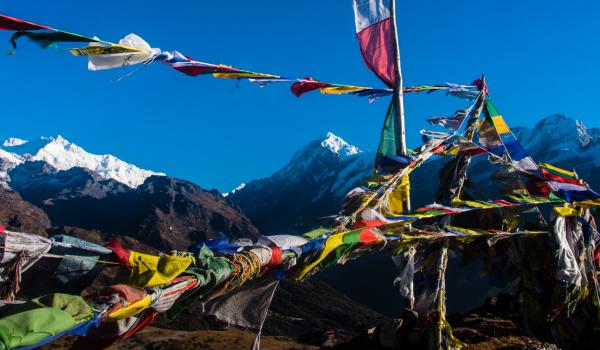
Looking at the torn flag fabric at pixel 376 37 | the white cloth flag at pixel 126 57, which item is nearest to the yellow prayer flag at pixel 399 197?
the torn flag fabric at pixel 376 37

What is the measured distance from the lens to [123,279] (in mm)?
5773

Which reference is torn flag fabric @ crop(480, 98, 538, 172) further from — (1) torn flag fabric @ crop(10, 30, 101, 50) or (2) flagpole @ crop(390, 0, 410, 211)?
(1) torn flag fabric @ crop(10, 30, 101, 50)

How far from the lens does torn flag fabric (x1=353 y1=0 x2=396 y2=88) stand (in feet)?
42.8

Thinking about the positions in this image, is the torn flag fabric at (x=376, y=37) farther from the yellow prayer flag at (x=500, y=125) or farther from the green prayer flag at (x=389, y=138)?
the yellow prayer flag at (x=500, y=125)

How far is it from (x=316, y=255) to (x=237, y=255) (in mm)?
1357

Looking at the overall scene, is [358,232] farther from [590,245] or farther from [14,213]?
[14,213]

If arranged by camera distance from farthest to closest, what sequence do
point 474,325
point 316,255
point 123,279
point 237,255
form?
point 474,325
point 316,255
point 237,255
point 123,279

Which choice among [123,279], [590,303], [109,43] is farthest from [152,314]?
[590,303]

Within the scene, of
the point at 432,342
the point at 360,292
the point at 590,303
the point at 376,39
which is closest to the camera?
the point at 432,342

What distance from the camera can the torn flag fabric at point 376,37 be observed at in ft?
42.8

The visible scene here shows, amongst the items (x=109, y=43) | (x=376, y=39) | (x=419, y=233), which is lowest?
(x=419, y=233)

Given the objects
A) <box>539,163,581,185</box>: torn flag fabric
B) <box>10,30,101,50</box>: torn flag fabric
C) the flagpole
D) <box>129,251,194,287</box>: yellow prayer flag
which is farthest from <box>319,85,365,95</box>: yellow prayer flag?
<box>129,251,194,287</box>: yellow prayer flag

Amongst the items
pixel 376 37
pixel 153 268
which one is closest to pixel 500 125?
pixel 376 37

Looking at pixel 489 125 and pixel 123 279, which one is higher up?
pixel 489 125
